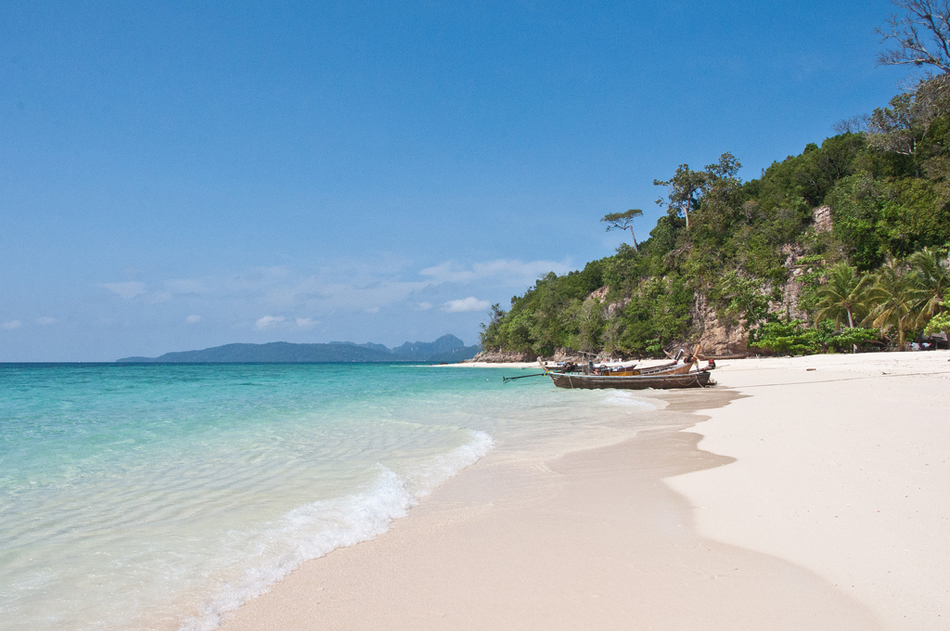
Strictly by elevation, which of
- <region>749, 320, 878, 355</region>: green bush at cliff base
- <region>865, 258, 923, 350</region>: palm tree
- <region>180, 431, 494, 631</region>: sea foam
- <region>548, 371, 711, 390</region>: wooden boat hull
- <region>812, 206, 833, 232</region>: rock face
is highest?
<region>812, 206, 833, 232</region>: rock face

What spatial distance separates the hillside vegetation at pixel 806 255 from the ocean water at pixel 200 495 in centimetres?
2412

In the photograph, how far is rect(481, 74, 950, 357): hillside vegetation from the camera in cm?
3072

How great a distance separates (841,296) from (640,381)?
20.3 meters

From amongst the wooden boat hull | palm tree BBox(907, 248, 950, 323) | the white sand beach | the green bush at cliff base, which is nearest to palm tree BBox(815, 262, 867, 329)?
the green bush at cliff base

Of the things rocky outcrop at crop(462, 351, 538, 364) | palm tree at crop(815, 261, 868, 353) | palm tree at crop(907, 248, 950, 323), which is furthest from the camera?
rocky outcrop at crop(462, 351, 538, 364)

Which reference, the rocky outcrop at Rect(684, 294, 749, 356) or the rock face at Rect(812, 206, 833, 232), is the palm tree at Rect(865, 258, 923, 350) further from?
the rocky outcrop at Rect(684, 294, 749, 356)

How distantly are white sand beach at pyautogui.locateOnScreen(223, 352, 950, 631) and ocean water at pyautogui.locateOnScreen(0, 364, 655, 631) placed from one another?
55 cm

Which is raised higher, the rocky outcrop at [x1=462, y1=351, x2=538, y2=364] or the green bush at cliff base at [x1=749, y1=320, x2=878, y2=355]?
the green bush at cliff base at [x1=749, y1=320, x2=878, y2=355]

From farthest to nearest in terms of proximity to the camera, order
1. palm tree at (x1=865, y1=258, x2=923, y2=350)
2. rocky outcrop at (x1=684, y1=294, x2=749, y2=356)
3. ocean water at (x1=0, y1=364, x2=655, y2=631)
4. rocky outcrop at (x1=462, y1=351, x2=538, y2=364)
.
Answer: rocky outcrop at (x1=462, y1=351, x2=538, y2=364) < rocky outcrop at (x1=684, y1=294, x2=749, y2=356) < palm tree at (x1=865, y1=258, x2=923, y2=350) < ocean water at (x1=0, y1=364, x2=655, y2=631)

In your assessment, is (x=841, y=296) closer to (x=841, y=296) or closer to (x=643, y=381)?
(x=841, y=296)

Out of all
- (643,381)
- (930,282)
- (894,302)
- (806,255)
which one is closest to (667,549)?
(643,381)

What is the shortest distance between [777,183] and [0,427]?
57.5 metres

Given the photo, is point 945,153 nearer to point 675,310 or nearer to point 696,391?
point 675,310

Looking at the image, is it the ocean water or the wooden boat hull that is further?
the wooden boat hull
